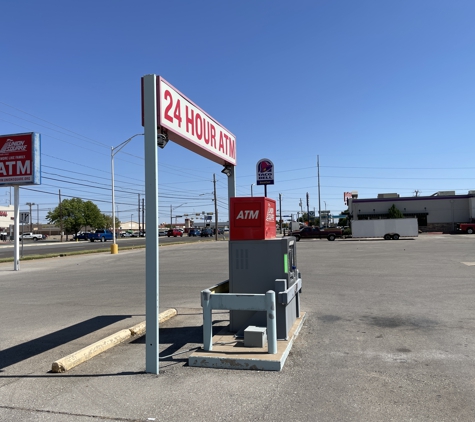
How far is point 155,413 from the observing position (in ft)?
12.4

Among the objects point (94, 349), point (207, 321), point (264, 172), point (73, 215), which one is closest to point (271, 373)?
point (207, 321)

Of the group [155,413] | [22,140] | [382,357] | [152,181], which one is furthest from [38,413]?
[22,140]

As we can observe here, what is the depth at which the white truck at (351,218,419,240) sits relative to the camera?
4181cm

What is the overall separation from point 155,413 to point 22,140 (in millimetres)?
18434

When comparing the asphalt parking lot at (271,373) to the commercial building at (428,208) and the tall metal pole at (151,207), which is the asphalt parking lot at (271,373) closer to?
the tall metal pole at (151,207)

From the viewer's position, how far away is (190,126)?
5.63 metres

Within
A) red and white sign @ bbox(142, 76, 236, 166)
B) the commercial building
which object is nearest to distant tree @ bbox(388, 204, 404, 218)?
the commercial building

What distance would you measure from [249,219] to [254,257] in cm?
57

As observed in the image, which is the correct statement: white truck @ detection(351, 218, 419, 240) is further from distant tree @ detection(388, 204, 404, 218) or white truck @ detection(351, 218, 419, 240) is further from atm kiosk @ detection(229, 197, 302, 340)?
atm kiosk @ detection(229, 197, 302, 340)

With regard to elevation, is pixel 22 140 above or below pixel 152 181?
above

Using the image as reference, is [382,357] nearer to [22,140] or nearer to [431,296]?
[431,296]

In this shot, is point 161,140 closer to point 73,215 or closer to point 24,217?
point 24,217

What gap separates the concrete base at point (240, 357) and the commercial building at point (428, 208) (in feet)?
196

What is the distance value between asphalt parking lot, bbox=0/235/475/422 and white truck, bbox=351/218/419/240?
111 ft
